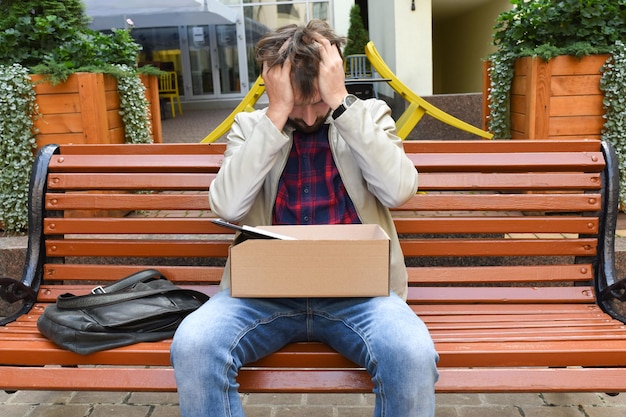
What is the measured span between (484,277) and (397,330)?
93 cm

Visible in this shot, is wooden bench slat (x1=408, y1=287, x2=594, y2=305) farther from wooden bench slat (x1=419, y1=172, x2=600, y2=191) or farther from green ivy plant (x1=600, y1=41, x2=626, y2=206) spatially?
green ivy plant (x1=600, y1=41, x2=626, y2=206)

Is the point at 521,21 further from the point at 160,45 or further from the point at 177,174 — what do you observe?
the point at 160,45

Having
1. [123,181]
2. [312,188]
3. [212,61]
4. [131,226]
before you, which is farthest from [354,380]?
[212,61]

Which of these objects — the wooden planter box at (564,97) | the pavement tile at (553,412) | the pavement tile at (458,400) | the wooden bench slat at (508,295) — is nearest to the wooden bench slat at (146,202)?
the wooden bench slat at (508,295)

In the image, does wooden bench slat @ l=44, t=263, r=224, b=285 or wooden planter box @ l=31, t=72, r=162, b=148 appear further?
wooden planter box @ l=31, t=72, r=162, b=148

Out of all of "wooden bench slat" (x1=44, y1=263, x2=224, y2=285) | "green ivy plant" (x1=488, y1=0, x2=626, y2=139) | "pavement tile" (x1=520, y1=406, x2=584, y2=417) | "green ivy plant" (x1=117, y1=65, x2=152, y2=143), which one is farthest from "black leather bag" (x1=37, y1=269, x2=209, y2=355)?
"green ivy plant" (x1=488, y1=0, x2=626, y2=139)

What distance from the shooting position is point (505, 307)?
272 cm

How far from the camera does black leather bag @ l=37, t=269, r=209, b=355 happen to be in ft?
7.20

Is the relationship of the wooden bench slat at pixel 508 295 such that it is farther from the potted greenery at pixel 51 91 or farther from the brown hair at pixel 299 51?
the potted greenery at pixel 51 91

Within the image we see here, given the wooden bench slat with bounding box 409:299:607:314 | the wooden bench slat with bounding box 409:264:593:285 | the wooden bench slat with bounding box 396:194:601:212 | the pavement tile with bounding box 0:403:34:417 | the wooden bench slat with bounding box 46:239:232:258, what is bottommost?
the pavement tile with bounding box 0:403:34:417

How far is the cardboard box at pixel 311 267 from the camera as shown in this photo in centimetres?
204

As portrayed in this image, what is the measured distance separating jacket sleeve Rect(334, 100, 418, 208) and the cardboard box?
8.7 inches

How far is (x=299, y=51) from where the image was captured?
2309mm

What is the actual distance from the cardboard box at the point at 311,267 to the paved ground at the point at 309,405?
3.30ft
